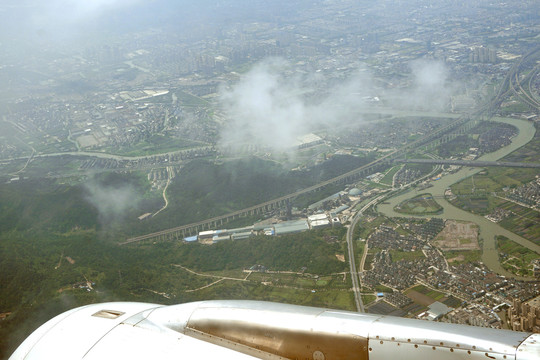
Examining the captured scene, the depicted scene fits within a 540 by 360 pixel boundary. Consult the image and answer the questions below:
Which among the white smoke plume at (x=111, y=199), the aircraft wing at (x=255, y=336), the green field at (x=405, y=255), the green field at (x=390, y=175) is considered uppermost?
the aircraft wing at (x=255, y=336)

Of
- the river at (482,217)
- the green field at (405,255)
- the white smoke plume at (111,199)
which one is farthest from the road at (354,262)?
the white smoke plume at (111,199)

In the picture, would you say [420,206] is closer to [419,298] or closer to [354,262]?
[354,262]

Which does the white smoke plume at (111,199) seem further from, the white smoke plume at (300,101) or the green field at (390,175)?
the green field at (390,175)

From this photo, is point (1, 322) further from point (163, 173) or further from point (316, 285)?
point (163, 173)

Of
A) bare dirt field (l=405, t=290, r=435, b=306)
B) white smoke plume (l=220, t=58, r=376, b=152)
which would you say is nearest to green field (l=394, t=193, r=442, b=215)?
bare dirt field (l=405, t=290, r=435, b=306)

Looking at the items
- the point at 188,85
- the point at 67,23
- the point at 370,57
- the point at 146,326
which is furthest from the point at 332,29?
the point at 146,326
